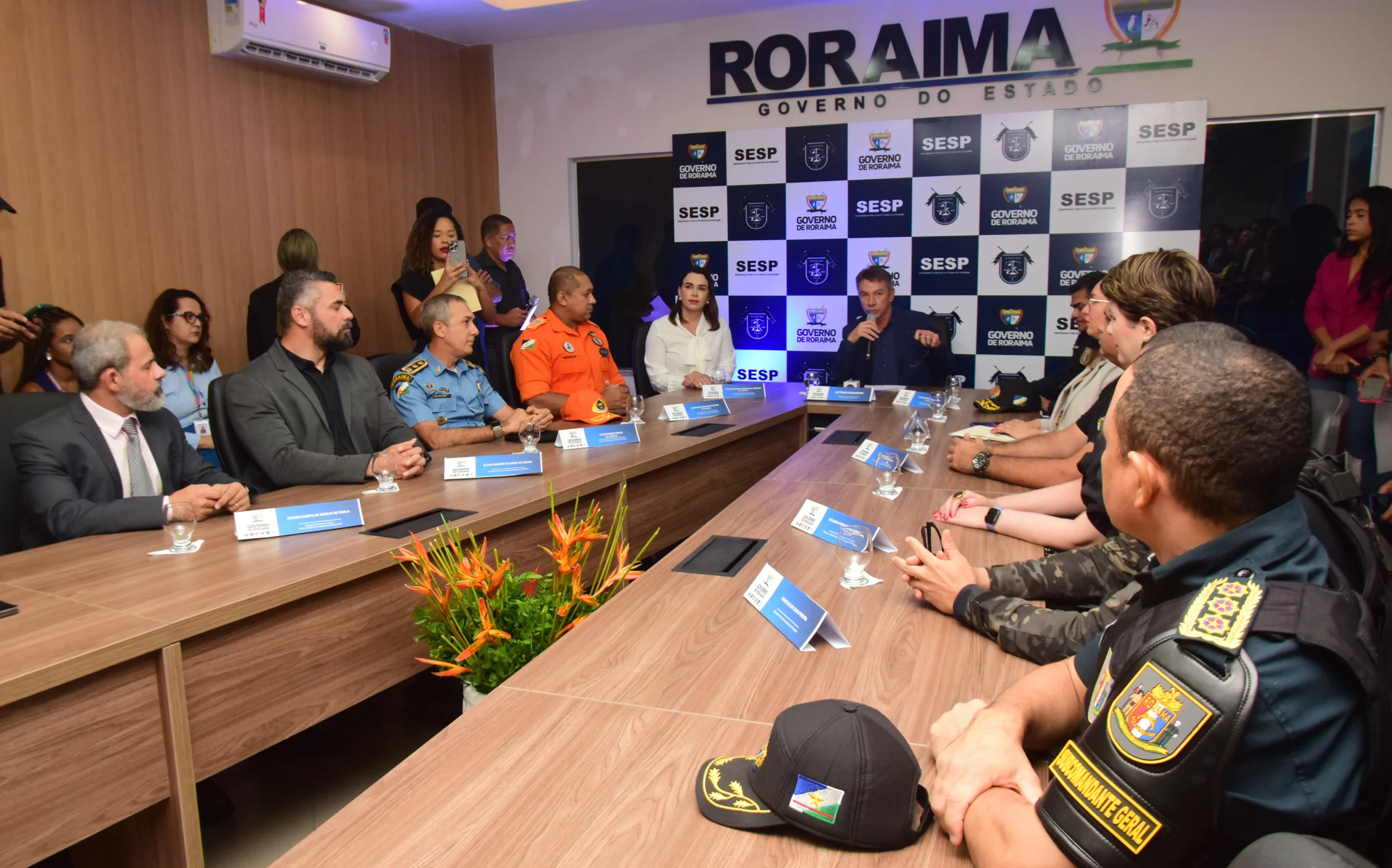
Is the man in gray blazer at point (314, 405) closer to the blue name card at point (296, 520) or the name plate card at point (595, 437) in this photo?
the blue name card at point (296, 520)

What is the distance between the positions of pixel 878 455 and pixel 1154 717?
6.31ft

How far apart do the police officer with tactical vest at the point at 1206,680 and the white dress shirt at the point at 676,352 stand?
403cm

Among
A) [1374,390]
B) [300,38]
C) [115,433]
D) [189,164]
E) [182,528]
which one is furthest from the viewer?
[300,38]

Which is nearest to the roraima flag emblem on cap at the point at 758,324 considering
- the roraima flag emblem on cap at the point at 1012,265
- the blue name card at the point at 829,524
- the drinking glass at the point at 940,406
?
the roraima flag emblem on cap at the point at 1012,265

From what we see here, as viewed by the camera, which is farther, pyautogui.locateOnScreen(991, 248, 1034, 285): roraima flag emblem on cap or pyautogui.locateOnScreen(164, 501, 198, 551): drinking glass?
pyautogui.locateOnScreen(991, 248, 1034, 285): roraima flag emblem on cap

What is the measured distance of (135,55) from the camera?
4.08 m

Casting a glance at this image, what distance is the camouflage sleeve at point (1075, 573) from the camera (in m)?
1.58

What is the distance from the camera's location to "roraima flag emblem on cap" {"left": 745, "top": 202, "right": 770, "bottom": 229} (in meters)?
5.73

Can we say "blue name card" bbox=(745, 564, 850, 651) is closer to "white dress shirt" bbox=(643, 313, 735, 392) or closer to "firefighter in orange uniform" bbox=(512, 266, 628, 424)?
"firefighter in orange uniform" bbox=(512, 266, 628, 424)

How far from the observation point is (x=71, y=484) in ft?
7.28

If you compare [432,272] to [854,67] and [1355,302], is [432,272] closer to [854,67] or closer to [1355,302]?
[854,67]

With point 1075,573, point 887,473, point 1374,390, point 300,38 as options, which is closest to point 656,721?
point 1075,573

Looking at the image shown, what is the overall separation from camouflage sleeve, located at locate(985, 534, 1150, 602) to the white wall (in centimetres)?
424

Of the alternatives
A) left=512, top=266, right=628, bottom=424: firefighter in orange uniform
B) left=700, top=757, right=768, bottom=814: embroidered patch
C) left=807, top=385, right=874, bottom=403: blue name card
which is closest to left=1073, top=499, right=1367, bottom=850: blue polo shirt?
left=700, top=757, right=768, bottom=814: embroidered patch
